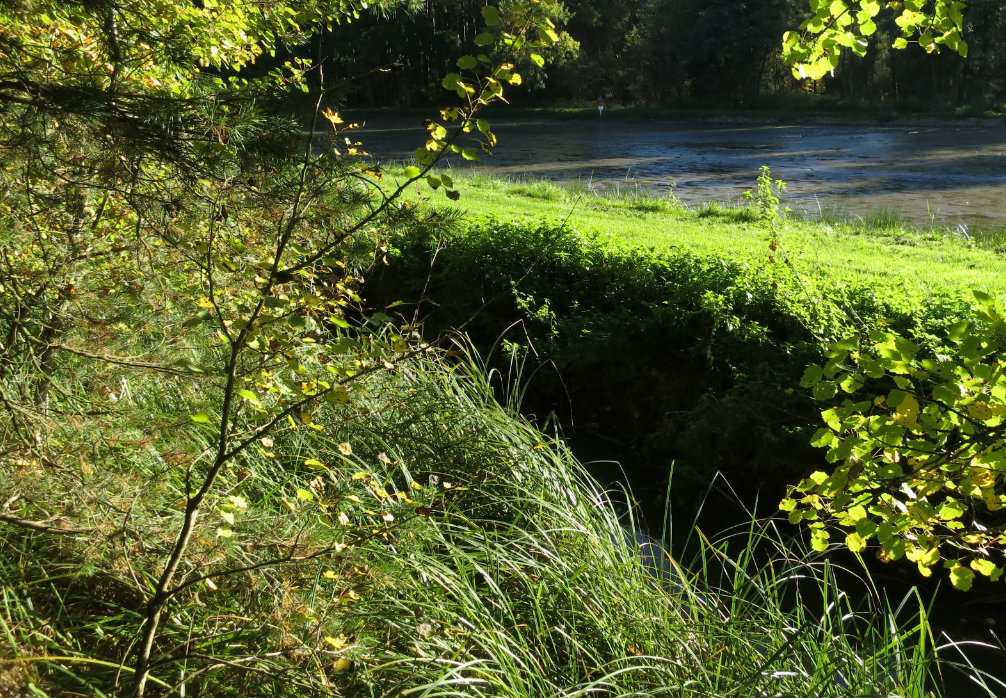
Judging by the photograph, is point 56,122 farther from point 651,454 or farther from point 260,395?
point 651,454

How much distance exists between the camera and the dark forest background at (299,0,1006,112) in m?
37.8

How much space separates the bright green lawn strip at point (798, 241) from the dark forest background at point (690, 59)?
76.7ft

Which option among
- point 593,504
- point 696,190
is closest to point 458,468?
point 593,504

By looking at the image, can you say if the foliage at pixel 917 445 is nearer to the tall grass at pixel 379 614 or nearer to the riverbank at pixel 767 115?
the tall grass at pixel 379 614

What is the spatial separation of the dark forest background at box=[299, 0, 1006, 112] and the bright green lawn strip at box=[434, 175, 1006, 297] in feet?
76.7

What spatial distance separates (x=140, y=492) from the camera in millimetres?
2646

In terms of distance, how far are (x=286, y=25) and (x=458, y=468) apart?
9.62 ft

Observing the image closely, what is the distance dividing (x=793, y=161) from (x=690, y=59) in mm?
23605

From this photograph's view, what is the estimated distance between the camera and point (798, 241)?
7.82 m

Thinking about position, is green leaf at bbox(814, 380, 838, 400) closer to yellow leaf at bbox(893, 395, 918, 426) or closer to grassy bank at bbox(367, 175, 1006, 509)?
yellow leaf at bbox(893, 395, 918, 426)

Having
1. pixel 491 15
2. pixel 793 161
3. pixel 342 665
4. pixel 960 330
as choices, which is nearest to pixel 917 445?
pixel 960 330

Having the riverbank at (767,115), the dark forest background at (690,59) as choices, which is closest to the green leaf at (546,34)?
the riverbank at (767,115)

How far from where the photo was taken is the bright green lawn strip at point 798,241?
6.72 meters

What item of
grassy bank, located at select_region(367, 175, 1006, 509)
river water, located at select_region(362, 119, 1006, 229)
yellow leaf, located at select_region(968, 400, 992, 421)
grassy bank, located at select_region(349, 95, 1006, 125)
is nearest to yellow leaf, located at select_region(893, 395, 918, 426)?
yellow leaf, located at select_region(968, 400, 992, 421)
